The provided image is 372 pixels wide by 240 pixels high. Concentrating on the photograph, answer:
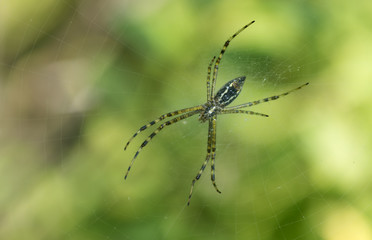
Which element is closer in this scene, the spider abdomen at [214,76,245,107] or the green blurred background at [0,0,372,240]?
the green blurred background at [0,0,372,240]

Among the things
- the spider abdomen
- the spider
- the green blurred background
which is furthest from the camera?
the spider

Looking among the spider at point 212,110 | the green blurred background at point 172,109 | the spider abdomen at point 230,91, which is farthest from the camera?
the spider at point 212,110

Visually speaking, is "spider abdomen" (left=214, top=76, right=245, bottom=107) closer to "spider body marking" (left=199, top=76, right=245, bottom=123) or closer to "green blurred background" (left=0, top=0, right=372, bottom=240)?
"spider body marking" (left=199, top=76, right=245, bottom=123)

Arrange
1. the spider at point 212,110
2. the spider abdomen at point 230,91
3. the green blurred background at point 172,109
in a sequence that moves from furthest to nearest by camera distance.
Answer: the spider at point 212,110, the spider abdomen at point 230,91, the green blurred background at point 172,109

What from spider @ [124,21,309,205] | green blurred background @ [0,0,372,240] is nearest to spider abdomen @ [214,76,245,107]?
spider @ [124,21,309,205]

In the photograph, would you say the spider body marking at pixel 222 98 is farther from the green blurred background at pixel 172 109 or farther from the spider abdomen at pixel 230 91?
the green blurred background at pixel 172 109

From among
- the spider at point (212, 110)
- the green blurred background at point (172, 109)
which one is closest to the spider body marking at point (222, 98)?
the spider at point (212, 110)

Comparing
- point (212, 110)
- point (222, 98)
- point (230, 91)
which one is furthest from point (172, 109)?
point (230, 91)

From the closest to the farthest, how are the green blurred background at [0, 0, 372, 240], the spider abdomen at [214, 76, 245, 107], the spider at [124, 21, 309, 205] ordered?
the green blurred background at [0, 0, 372, 240]
the spider abdomen at [214, 76, 245, 107]
the spider at [124, 21, 309, 205]
